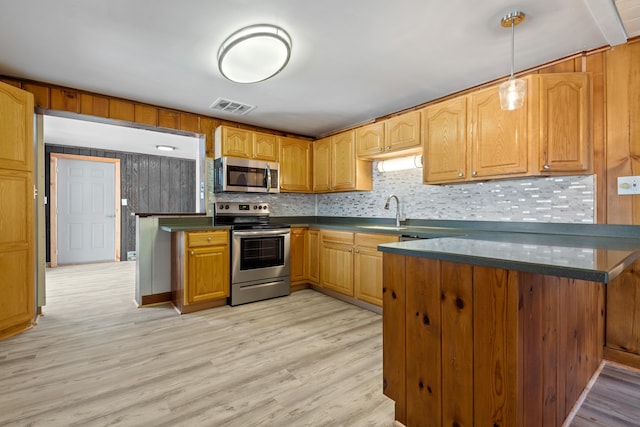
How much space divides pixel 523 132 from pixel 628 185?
0.74 m

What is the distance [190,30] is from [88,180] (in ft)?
17.4

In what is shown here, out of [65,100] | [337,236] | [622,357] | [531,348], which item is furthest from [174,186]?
[622,357]

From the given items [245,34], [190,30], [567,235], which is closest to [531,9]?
[567,235]

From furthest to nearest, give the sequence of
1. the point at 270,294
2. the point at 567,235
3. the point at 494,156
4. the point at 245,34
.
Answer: the point at 270,294 < the point at 494,156 < the point at 567,235 < the point at 245,34

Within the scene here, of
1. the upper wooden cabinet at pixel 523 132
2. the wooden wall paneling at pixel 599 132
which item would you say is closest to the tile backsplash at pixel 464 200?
the wooden wall paneling at pixel 599 132

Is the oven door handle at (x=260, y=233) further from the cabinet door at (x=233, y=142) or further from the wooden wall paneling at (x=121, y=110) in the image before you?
the wooden wall paneling at (x=121, y=110)

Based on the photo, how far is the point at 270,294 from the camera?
3633 mm

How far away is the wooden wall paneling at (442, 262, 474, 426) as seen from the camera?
123cm

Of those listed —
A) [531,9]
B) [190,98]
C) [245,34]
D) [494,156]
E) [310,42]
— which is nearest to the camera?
[531,9]

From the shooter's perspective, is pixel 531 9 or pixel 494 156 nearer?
pixel 531 9

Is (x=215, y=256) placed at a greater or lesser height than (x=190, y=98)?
lesser

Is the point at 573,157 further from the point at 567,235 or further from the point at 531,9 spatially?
the point at 531,9

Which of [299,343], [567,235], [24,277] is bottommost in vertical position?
[299,343]

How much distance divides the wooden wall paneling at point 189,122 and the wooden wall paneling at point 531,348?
3.63 m
